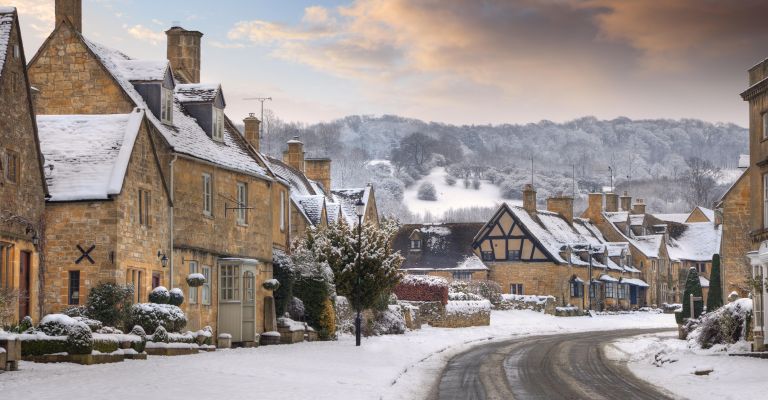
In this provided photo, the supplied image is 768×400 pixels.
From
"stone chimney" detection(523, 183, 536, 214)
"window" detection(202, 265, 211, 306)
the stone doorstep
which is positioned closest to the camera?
the stone doorstep

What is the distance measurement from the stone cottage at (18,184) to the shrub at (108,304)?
143cm

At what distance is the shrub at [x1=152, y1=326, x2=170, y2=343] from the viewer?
28.9 m

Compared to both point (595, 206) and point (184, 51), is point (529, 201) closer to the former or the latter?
point (595, 206)

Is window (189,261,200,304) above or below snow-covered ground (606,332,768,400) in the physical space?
above

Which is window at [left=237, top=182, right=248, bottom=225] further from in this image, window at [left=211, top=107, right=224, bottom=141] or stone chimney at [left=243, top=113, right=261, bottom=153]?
stone chimney at [left=243, top=113, right=261, bottom=153]

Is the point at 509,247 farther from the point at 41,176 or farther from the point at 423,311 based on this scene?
the point at 41,176

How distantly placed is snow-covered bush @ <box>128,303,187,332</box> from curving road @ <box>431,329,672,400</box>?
25.5 ft

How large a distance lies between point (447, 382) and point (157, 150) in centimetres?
1273

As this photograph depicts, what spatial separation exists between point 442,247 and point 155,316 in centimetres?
5690

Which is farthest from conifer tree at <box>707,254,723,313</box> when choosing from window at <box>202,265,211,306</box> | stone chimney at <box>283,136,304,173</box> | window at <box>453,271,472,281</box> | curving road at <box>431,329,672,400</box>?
window at <box>453,271,472,281</box>

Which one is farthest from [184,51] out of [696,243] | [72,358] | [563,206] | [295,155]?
[696,243]

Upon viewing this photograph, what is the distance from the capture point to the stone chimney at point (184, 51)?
43.2 metres

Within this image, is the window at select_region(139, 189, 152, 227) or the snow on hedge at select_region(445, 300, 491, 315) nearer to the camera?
the window at select_region(139, 189, 152, 227)

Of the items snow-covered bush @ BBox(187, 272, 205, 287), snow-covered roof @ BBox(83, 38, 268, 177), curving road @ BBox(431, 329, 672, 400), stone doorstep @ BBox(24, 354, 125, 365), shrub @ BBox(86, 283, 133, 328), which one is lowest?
curving road @ BBox(431, 329, 672, 400)
